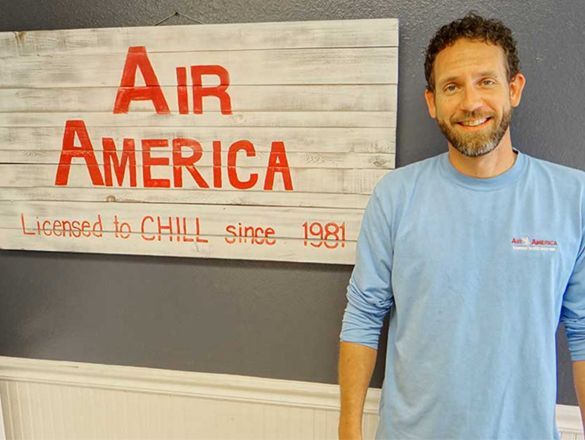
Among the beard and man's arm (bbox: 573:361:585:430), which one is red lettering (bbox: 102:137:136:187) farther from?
man's arm (bbox: 573:361:585:430)


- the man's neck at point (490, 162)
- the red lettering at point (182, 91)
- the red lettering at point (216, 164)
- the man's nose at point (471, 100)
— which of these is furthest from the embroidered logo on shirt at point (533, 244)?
the red lettering at point (182, 91)

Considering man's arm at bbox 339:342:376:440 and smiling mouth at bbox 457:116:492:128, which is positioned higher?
smiling mouth at bbox 457:116:492:128

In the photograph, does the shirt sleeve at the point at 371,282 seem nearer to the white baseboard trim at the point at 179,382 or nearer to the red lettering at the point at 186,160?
the white baseboard trim at the point at 179,382

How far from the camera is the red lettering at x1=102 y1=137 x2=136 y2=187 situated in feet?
3.92

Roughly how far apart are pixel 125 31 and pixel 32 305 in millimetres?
832

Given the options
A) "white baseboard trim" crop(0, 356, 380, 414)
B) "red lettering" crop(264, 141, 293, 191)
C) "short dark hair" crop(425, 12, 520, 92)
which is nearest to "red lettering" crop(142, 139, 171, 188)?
"red lettering" crop(264, 141, 293, 191)

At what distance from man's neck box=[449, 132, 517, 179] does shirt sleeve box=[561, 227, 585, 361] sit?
0.19m

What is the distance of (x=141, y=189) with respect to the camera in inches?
47.6

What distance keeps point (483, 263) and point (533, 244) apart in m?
0.09

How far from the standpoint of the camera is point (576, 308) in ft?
2.78

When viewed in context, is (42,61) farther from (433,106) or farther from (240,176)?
(433,106)

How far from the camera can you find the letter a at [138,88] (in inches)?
45.2

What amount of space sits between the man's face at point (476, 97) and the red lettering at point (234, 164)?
0.51 meters

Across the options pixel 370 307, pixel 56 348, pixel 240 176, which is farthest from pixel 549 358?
pixel 56 348
